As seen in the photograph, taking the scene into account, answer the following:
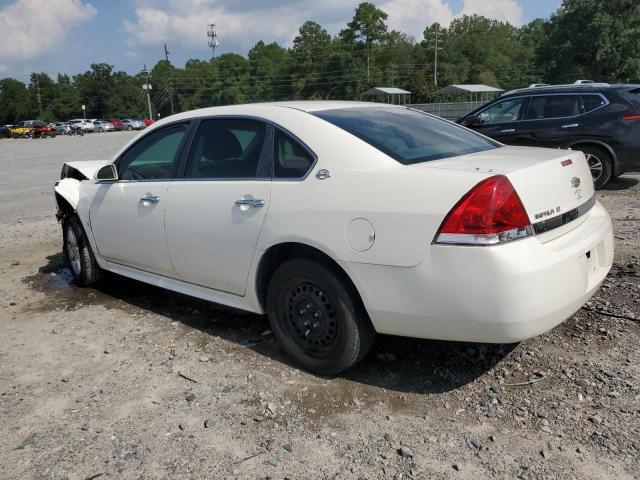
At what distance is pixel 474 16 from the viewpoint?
385ft

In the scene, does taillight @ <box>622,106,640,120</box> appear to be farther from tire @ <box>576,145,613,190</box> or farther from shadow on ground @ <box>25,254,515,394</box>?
shadow on ground @ <box>25,254,515,394</box>

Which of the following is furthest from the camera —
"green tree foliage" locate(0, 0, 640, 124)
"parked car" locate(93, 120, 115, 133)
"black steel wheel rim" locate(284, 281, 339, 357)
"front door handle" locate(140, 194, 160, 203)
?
"green tree foliage" locate(0, 0, 640, 124)

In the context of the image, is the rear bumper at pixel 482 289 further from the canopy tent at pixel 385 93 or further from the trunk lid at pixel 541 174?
the canopy tent at pixel 385 93

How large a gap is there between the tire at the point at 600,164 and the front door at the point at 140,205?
6.86m

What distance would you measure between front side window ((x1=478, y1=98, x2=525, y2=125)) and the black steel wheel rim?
742 centimetres

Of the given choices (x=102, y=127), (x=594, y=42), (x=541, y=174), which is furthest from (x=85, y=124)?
(x=541, y=174)

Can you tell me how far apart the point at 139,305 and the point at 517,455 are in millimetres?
3528

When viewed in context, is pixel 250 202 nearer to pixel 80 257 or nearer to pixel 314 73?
pixel 80 257

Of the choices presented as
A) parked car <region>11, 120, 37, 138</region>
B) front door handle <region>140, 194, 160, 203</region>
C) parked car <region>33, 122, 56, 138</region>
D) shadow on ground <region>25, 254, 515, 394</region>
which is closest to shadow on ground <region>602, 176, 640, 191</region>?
shadow on ground <region>25, 254, 515, 394</region>

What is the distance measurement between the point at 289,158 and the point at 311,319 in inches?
39.1

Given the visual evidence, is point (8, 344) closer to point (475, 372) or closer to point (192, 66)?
point (475, 372)

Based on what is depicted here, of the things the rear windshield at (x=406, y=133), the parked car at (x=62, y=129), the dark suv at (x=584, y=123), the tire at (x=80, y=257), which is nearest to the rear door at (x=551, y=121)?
the dark suv at (x=584, y=123)

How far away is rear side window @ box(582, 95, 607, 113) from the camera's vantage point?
882 centimetres

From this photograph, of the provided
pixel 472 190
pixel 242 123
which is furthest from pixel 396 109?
pixel 472 190
